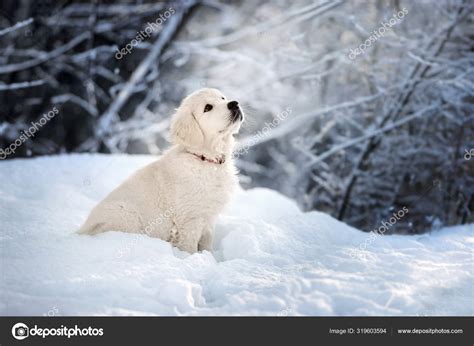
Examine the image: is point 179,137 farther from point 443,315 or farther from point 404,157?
point 404,157

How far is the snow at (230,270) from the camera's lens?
238cm

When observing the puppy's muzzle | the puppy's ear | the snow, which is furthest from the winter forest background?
the puppy's ear

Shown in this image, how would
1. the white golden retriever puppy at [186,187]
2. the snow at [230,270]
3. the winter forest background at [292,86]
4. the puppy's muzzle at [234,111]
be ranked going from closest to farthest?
the snow at [230,270]
the white golden retriever puppy at [186,187]
the puppy's muzzle at [234,111]
the winter forest background at [292,86]

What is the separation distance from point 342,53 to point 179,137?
4618 millimetres

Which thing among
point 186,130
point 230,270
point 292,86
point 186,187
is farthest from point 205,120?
point 292,86

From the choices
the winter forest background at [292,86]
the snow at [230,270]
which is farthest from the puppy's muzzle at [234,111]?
the winter forest background at [292,86]

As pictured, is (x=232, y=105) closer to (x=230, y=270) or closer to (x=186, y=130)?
(x=186, y=130)

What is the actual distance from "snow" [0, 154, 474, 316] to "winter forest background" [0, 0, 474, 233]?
2704 millimetres

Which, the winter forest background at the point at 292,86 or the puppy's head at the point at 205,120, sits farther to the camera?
the winter forest background at the point at 292,86

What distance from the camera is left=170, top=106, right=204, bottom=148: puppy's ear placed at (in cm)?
381

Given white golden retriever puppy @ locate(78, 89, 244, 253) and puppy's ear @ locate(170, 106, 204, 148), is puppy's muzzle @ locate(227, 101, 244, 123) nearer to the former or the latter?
white golden retriever puppy @ locate(78, 89, 244, 253)

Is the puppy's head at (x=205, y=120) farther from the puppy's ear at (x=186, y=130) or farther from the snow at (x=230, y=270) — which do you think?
the snow at (x=230, y=270)

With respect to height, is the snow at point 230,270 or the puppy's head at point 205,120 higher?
the puppy's head at point 205,120
